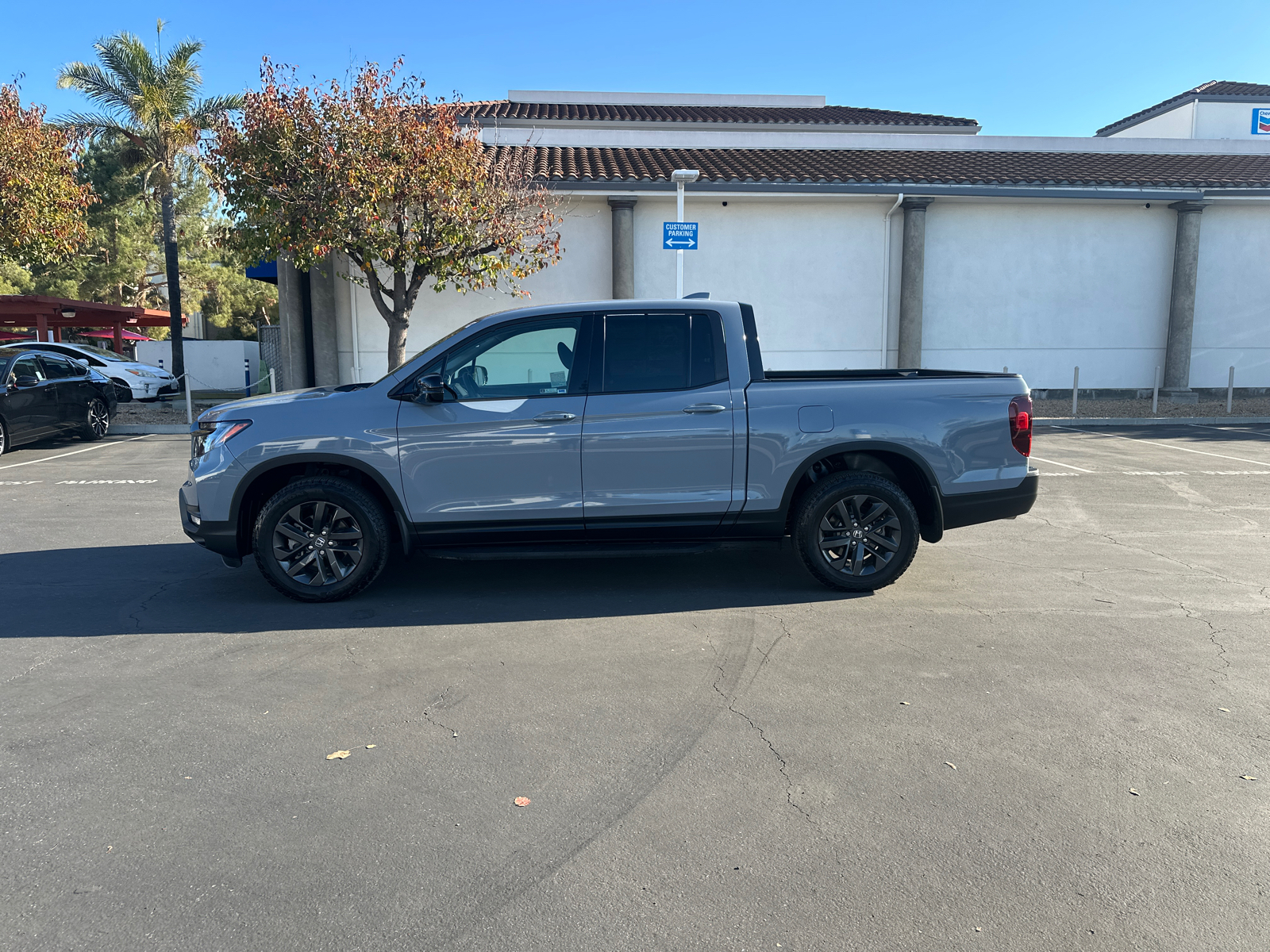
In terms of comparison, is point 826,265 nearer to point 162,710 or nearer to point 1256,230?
point 1256,230

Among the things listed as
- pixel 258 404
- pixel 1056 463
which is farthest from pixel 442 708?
pixel 1056 463

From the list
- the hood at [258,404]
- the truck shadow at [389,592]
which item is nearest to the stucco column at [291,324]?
the truck shadow at [389,592]

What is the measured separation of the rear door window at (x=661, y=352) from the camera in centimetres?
586

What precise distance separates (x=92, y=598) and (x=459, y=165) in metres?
11.2

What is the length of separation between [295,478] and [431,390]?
113cm

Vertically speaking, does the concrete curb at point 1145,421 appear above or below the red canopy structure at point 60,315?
below

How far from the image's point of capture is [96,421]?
15.0 metres

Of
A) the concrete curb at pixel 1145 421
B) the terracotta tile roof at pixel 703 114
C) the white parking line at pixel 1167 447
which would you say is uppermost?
the terracotta tile roof at pixel 703 114

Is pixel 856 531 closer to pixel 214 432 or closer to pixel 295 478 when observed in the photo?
pixel 295 478

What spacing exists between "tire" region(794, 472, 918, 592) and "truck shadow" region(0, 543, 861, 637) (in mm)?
185

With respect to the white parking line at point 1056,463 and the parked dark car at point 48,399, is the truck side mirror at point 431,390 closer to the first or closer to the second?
the white parking line at point 1056,463

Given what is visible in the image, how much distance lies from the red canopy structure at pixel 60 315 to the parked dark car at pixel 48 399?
1635 cm

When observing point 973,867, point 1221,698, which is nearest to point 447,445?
point 973,867

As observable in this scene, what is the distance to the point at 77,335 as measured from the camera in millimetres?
47344
